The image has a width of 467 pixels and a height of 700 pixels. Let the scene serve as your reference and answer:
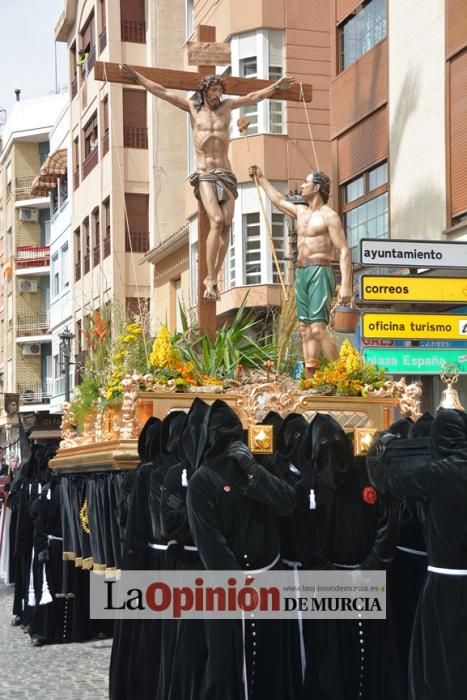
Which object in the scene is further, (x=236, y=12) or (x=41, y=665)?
(x=236, y=12)

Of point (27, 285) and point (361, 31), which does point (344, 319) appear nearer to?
point (361, 31)

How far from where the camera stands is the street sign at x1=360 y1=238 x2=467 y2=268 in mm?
14051

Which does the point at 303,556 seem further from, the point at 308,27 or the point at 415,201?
the point at 308,27

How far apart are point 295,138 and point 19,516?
39.3 feet

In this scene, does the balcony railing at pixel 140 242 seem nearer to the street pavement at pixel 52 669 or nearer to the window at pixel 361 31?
the window at pixel 361 31

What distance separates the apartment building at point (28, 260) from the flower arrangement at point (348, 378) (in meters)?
46.8

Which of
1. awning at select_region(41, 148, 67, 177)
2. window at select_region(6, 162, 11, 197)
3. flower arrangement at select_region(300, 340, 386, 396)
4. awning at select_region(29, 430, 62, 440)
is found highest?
window at select_region(6, 162, 11, 197)

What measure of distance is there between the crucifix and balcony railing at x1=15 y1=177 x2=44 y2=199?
47103mm

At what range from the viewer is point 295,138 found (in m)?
23.5

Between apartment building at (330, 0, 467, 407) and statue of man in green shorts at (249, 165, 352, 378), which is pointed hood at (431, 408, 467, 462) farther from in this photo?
apartment building at (330, 0, 467, 407)

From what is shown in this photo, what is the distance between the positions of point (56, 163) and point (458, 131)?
2651 cm

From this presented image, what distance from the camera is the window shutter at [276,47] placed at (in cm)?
2394

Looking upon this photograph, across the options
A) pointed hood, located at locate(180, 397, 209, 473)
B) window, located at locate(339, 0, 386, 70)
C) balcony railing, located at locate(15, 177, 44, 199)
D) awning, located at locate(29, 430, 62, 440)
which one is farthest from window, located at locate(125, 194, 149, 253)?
pointed hood, located at locate(180, 397, 209, 473)

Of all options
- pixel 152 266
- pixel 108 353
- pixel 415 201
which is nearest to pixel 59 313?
Answer: pixel 152 266
